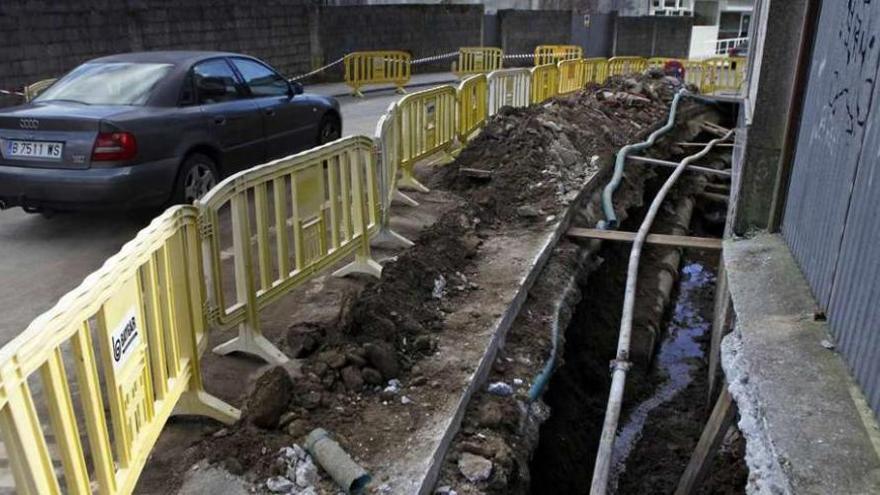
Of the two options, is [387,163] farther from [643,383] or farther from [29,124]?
[643,383]

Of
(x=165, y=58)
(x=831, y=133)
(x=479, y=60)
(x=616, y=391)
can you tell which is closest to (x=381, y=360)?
(x=616, y=391)

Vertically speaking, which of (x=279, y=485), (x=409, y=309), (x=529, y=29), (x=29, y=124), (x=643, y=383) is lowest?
(x=643, y=383)

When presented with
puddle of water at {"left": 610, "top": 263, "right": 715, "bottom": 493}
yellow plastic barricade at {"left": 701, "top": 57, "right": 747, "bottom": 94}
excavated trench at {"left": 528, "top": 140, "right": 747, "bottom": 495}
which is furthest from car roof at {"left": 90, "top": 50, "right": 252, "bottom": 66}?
yellow plastic barricade at {"left": 701, "top": 57, "right": 747, "bottom": 94}

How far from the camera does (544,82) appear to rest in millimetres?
14492

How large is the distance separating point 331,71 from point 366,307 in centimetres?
1617

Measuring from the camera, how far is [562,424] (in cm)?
546

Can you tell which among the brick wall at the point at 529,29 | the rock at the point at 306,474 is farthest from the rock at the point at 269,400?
the brick wall at the point at 529,29

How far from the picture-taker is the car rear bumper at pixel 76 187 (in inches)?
234

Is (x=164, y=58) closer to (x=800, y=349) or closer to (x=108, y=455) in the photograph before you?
(x=108, y=455)

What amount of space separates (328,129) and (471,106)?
6.93 ft

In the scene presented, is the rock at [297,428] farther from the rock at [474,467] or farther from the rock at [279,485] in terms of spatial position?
the rock at [474,467]

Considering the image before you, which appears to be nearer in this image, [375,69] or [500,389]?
[500,389]

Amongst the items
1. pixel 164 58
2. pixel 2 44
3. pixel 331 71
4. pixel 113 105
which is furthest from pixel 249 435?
pixel 331 71

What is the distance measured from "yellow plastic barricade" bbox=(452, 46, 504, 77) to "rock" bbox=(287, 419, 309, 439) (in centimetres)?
1800
